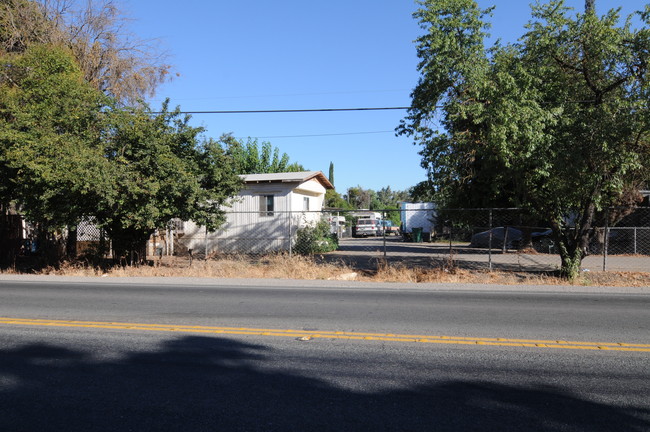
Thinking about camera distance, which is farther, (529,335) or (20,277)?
(20,277)

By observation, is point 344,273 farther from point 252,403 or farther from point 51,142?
point 252,403

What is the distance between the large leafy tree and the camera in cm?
1177

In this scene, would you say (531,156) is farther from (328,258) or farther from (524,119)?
(328,258)

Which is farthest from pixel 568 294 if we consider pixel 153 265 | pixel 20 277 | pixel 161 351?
pixel 20 277

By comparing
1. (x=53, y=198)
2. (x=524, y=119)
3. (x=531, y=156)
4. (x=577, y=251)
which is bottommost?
(x=577, y=251)

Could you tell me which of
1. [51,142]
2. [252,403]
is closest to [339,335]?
[252,403]

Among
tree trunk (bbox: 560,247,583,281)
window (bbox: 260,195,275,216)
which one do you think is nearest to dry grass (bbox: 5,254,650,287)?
tree trunk (bbox: 560,247,583,281)

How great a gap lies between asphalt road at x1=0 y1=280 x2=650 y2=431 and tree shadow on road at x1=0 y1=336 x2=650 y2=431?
2cm

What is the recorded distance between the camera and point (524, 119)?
455 inches

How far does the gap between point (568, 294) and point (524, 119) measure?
14.2 feet

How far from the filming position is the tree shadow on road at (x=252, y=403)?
12.6ft

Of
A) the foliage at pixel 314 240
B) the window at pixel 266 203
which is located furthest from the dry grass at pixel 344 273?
the window at pixel 266 203

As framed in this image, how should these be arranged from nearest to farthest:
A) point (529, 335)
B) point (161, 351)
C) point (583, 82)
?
point (161, 351) → point (529, 335) → point (583, 82)

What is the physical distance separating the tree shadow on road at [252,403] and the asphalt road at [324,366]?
19mm
